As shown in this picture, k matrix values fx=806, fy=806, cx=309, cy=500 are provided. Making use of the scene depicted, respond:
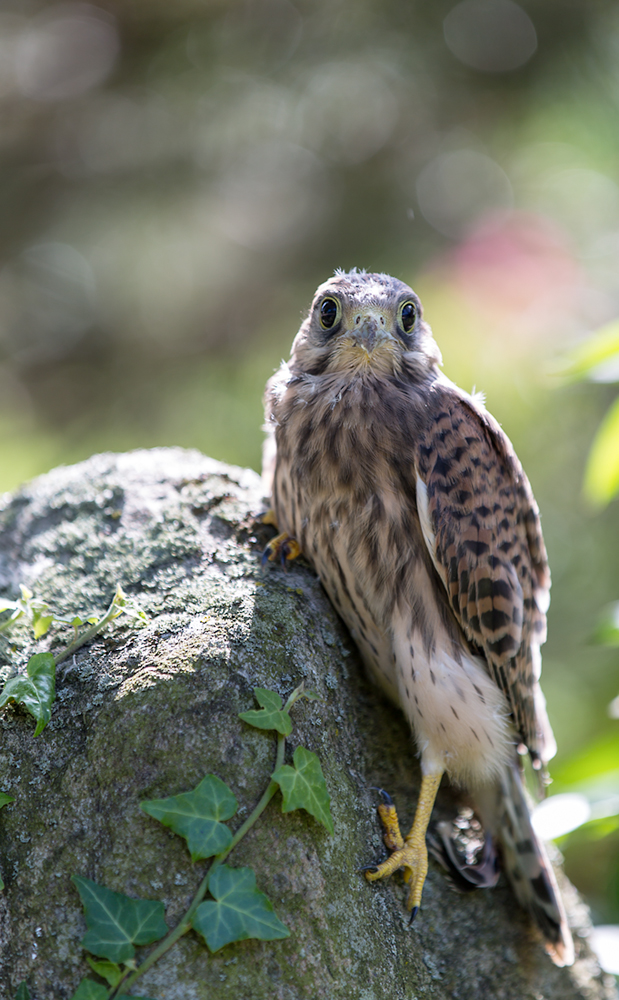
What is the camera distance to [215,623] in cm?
186

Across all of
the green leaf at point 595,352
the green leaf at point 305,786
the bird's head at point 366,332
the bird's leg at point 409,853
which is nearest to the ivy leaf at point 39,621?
the green leaf at point 305,786

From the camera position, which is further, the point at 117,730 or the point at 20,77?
the point at 20,77

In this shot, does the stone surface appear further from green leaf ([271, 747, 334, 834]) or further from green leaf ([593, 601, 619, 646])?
green leaf ([593, 601, 619, 646])

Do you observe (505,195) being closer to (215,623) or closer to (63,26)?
(63,26)

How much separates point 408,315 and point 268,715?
1.23 m

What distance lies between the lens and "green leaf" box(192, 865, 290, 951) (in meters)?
1.45

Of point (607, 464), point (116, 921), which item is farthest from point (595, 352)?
point (116, 921)

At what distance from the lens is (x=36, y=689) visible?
169cm

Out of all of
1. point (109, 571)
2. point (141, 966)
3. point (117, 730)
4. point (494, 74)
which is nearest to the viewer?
point (141, 966)

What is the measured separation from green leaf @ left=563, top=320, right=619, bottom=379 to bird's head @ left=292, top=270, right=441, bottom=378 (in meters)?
0.41

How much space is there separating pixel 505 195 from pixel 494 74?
80cm

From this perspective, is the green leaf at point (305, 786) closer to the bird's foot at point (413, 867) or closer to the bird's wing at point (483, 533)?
the bird's foot at point (413, 867)

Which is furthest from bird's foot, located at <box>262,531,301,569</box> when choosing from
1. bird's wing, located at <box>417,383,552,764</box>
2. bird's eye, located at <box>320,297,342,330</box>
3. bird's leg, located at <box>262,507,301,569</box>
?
bird's eye, located at <box>320,297,342,330</box>

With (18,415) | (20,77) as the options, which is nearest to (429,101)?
(20,77)
